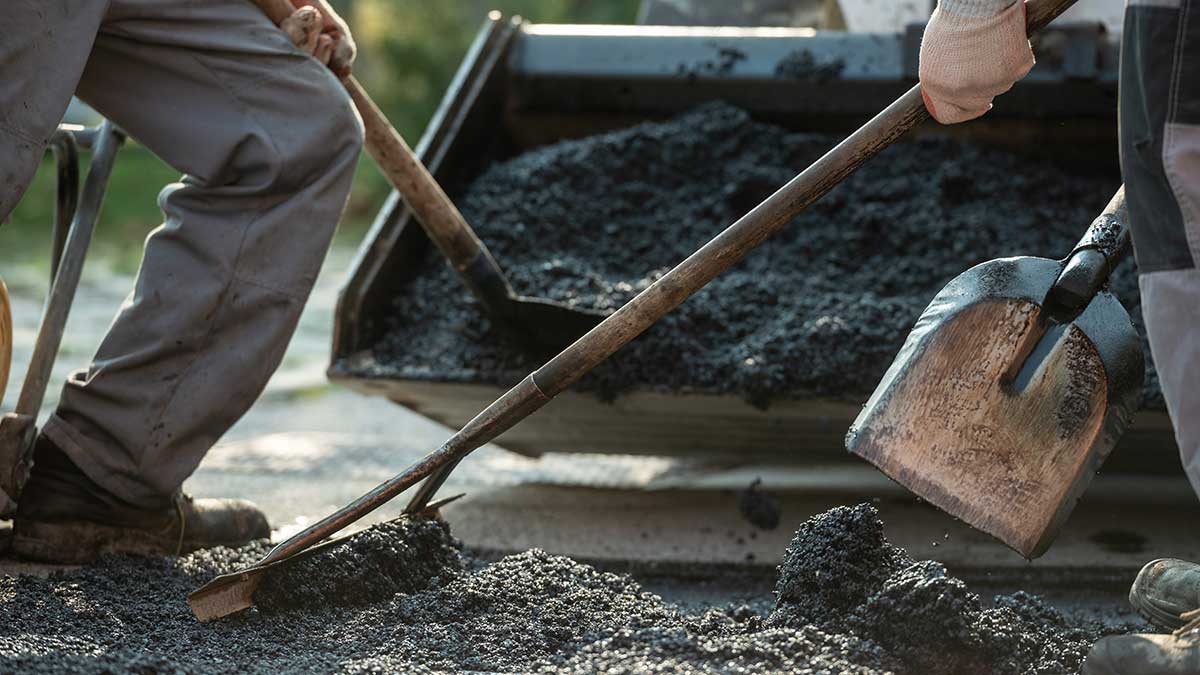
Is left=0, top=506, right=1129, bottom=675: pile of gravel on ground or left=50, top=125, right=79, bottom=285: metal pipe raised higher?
left=50, top=125, right=79, bottom=285: metal pipe

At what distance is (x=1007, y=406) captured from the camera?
188 centimetres

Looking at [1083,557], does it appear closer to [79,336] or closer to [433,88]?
[79,336]

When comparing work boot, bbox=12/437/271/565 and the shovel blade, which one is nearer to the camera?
the shovel blade

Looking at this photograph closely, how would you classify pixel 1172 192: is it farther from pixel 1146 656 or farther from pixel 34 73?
pixel 34 73

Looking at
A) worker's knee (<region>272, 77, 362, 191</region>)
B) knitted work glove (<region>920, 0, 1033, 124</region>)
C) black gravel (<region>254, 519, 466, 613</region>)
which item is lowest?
black gravel (<region>254, 519, 466, 613</region>)

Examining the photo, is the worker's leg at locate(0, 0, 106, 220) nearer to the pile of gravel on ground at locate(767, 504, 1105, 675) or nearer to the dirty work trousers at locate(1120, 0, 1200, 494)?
the pile of gravel on ground at locate(767, 504, 1105, 675)

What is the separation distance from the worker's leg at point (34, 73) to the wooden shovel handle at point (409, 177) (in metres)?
0.35

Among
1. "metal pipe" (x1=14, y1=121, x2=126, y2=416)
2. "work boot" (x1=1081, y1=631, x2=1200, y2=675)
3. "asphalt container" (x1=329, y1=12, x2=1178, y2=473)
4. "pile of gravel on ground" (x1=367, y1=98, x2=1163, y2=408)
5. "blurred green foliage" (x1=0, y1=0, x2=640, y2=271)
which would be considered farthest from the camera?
"blurred green foliage" (x1=0, y1=0, x2=640, y2=271)

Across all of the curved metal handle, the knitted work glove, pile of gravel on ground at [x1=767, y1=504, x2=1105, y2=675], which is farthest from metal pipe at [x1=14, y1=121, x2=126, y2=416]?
the curved metal handle

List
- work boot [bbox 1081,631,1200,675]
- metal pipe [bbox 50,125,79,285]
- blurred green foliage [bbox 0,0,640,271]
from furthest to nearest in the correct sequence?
blurred green foliage [bbox 0,0,640,271] < metal pipe [bbox 50,125,79,285] < work boot [bbox 1081,631,1200,675]

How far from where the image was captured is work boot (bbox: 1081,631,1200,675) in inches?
61.7

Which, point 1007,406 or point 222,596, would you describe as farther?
point 222,596

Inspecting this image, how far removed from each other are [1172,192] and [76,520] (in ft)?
5.94

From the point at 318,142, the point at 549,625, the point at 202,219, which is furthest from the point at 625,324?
the point at 202,219
